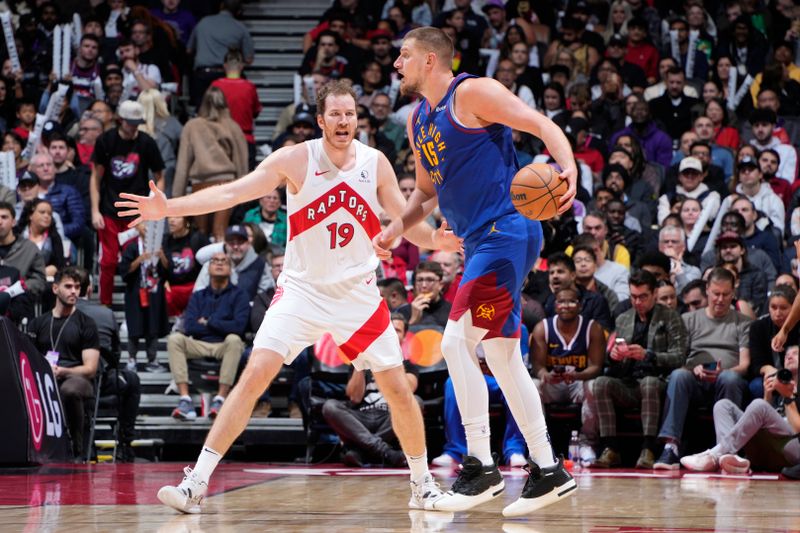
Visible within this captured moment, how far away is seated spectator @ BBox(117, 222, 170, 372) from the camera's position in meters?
12.4

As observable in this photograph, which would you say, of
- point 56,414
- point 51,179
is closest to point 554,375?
point 56,414

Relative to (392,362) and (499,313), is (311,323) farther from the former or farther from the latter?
(499,313)

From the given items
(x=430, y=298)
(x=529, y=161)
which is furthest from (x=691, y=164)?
(x=430, y=298)

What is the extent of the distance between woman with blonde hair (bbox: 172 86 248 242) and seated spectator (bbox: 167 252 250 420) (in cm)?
196

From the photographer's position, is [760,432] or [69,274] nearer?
[760,432]

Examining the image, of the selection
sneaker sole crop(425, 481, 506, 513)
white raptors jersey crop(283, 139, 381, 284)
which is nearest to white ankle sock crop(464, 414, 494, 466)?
sneaker sole crop(425, 481, 506, 513)

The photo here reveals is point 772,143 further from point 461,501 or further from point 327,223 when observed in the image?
point 461,501

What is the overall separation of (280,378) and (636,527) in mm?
7070

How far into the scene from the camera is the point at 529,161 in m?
13.9

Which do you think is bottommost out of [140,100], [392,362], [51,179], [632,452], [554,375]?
[632,452]

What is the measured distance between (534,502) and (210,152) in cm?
914

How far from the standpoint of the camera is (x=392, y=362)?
6207 millimetres

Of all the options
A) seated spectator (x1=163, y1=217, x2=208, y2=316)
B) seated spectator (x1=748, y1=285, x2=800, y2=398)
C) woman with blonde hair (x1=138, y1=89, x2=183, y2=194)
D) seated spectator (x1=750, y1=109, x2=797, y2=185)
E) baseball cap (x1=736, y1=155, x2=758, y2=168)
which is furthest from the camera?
woman with blonde hair (x1=138, y1=89, x2=183, y2=194)

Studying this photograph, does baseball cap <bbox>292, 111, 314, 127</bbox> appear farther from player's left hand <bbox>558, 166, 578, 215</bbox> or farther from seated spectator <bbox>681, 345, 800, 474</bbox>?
player's left hand <bbox>558, 166, 578, 215</bbox>
